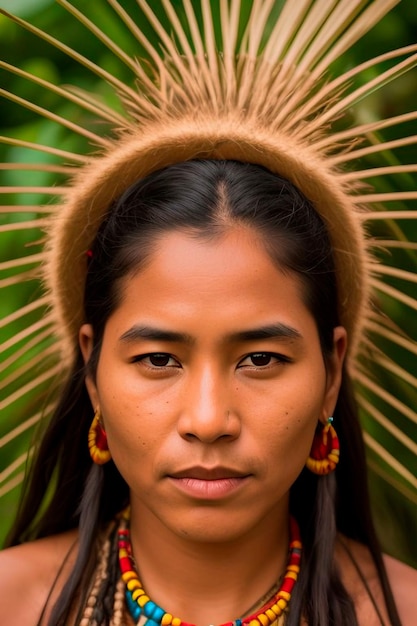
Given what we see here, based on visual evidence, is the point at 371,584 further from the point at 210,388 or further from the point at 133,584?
the point at 210,388

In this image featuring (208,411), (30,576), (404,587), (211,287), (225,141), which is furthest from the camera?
(404,587)

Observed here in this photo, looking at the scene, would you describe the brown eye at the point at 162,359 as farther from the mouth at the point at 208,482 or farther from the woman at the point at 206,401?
the mouth at the point at 208,482

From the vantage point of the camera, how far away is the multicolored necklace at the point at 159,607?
2338 mm

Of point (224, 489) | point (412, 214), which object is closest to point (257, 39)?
point (412, 214)

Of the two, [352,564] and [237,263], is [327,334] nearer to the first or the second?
[237,263]

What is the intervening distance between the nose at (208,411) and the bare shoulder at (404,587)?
825 millimetres

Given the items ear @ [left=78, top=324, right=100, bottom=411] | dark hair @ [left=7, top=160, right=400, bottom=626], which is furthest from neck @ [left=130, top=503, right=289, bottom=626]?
ear @ [left=78, top=324, right=100, bottom=411]

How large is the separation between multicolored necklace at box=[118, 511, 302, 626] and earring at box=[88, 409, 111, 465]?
0.75 feet

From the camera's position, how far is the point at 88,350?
2.50 metres

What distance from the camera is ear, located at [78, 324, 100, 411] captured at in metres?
2.45

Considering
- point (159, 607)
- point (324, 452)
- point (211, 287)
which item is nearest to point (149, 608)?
point (159, 607)

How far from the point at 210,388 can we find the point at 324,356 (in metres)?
0.45

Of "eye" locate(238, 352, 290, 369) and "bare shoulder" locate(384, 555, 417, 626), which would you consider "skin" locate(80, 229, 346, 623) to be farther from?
"bare shoulder" locate(384, 555, 417, 626)

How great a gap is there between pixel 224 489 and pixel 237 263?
528 millimetres
